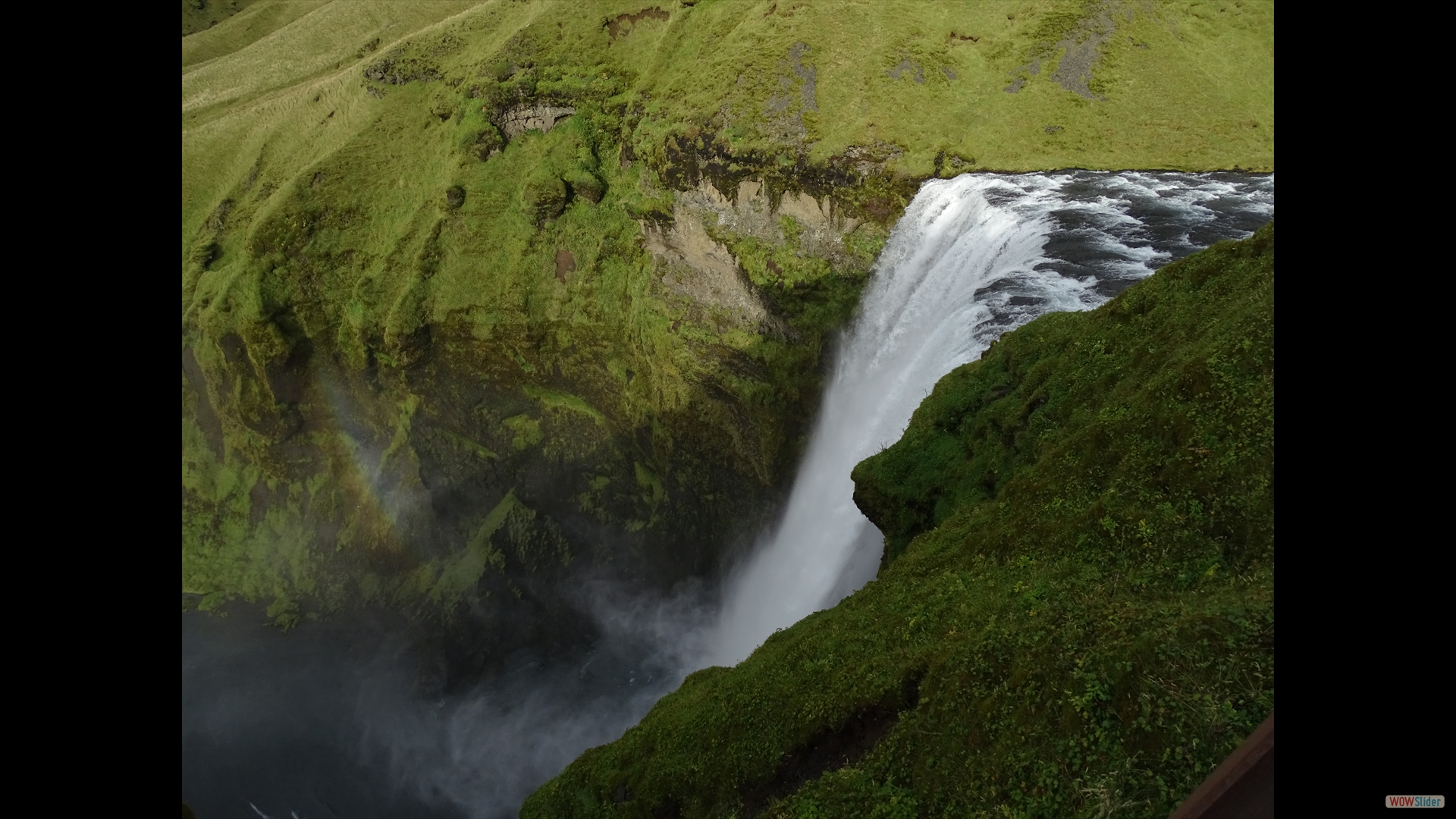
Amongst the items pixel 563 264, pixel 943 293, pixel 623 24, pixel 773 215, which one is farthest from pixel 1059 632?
pixel 623 24

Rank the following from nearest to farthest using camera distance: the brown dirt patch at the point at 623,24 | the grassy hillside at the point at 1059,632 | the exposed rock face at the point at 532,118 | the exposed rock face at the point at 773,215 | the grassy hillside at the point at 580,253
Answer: the grassy hillside at the point at 1059,632
the exposed rock face at the point at 773,215
the grassy hillside at the point at 580,253
the exposed rock face at the point at 532,118
the brown dirt patch at the point at 623,24

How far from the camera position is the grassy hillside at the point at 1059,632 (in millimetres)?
6207

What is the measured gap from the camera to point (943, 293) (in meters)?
25.1

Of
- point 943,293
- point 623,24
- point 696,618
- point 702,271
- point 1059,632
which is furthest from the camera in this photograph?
point 623,24

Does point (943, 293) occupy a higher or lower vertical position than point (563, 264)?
lower

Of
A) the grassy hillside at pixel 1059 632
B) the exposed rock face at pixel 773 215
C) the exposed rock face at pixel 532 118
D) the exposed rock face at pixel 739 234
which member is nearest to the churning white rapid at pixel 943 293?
the exposed rock face at pixel 773 215

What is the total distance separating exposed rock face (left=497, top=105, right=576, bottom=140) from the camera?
152ft

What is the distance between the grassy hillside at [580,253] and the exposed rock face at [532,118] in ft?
0.81

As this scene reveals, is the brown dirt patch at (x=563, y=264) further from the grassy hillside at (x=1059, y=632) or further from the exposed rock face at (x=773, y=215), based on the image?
the grassy hillside at (x=1059, y=632)

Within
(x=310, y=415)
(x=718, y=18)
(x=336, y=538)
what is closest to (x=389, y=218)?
(x=310, y=415)

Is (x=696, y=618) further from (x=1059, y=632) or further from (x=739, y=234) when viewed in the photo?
(x=1059, y=632)

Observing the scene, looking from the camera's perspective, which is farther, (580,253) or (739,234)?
(580,253)

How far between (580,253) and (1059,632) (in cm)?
3907

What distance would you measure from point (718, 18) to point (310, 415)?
1368 inches
